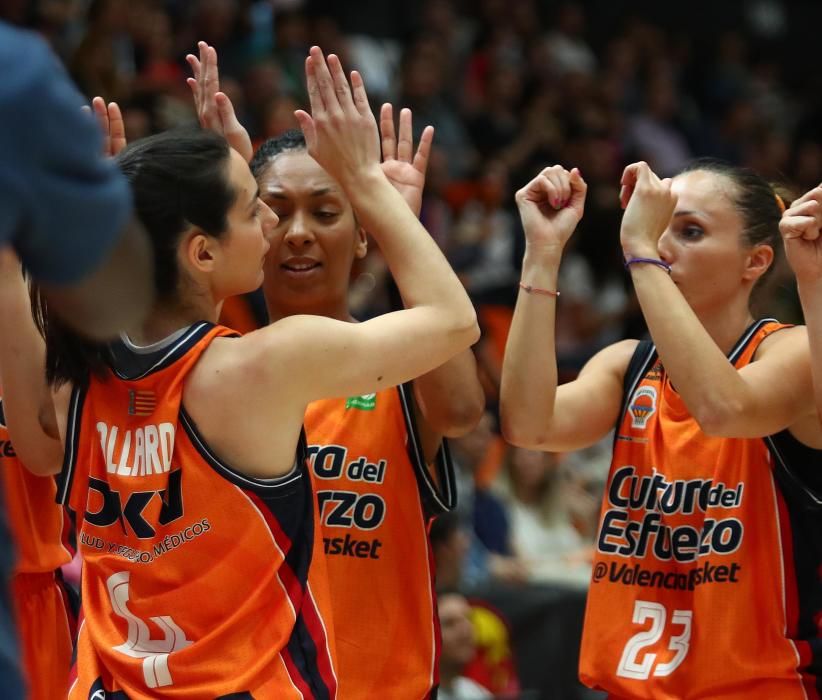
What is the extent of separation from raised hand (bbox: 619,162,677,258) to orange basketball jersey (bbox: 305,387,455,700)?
71 cm

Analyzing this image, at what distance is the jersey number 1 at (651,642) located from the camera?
3336mm

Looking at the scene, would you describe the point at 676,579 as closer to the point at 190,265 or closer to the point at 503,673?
the point at 190,265

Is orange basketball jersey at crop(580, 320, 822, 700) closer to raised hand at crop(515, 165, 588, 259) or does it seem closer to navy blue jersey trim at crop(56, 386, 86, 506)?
raised hand at crop(515, 165, 588, 259)

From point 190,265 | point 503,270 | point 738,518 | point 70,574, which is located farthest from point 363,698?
point 503,270

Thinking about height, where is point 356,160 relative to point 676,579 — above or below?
above

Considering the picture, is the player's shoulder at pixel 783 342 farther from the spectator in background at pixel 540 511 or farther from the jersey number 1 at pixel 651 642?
the spectator in background at pixel 540 511

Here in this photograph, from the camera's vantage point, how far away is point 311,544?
2.73 metres

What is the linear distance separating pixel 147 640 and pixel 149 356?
1.92 feet

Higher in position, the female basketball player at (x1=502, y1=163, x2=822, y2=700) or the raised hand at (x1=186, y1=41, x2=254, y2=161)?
the raised hand at (x1=186, y1=41, x2=254, y2=161)

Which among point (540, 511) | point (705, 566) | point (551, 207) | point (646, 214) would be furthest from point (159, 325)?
point (540, 511)

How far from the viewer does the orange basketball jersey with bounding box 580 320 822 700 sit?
3.29m

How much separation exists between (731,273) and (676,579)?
834 millimetres

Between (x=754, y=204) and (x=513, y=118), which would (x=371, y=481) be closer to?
(x=754, y=204)

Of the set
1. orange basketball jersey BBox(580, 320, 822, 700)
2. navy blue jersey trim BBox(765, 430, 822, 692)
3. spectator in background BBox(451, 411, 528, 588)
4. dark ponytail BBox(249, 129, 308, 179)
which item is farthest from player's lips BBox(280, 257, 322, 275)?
spectator in background BBox(451, 411, 528, 588)
